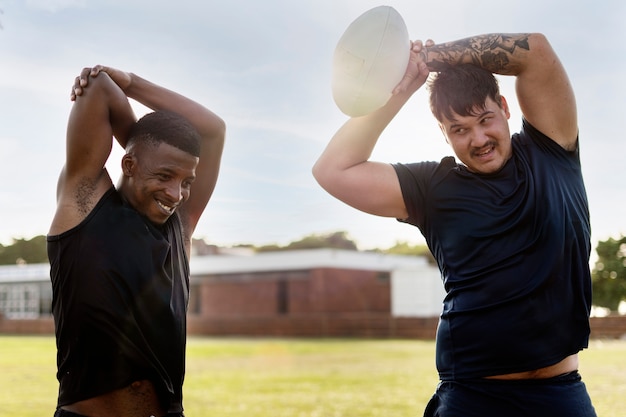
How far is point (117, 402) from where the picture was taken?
257cm

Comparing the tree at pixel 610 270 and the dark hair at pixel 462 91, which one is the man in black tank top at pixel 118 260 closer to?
the dark hair at pixel 462 91

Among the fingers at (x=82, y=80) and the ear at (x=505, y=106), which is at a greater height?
the fingers at (x=82, y=80)

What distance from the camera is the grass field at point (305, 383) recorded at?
10.1m

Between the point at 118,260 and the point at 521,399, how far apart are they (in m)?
1.47

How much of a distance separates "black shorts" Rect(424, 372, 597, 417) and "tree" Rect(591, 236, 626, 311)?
2475 cm

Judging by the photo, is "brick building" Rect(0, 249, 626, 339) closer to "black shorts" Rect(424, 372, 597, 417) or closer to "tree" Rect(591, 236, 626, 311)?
"tree" Rect(591, 236, 626, 311)

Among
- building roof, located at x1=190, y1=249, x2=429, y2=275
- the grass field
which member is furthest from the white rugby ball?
building roof, located at x1=190, y1=249, x2=429, y2=275

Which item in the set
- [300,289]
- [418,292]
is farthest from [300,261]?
[418,292]

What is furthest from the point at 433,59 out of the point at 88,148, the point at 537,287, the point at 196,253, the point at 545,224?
the point at 196,253

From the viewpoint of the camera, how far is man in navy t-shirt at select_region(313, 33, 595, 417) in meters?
2.59

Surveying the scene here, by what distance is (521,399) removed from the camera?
257cm

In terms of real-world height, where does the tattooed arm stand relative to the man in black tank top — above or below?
above

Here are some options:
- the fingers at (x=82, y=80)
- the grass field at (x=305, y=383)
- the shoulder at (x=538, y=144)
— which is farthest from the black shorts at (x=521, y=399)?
the grass field at (x=305, y=383)

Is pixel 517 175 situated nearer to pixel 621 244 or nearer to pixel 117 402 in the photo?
pixel 117 402
